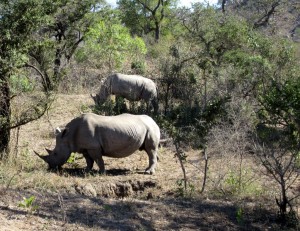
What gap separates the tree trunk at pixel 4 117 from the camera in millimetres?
11023

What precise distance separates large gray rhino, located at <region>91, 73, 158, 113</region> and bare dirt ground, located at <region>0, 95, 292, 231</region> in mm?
4665

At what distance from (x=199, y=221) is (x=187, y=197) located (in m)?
1.54

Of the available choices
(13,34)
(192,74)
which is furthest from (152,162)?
(192,74)

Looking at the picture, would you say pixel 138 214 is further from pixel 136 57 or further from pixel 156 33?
pixel 156 33

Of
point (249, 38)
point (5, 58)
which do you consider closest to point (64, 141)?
point (5, 58)

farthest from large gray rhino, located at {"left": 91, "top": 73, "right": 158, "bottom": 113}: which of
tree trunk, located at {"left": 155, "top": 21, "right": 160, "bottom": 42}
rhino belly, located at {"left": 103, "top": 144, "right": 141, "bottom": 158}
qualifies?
tree trunk, located at {"left": 155, "top": 21, "right": 160, "bottom": 42}

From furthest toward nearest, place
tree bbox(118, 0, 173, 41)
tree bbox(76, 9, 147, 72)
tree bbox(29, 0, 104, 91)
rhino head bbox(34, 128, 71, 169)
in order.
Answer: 1. tree bbox(118, 0, 173, 41)
2. tree bbox(76, 9, 147, 72)
3. tree bbox(29, 0, 104, 91)
4. rhino head bbox(34, 128, 71, 169)

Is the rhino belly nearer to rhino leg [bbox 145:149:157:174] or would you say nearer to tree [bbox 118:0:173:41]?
rhino leg [bbox 145:149:157:174]

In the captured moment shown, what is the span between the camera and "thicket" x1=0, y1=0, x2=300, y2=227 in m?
10.5

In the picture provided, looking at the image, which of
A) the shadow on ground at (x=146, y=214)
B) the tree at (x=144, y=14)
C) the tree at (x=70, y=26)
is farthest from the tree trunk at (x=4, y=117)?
the tree at (x=144, y=14)

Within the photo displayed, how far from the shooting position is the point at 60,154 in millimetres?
11531

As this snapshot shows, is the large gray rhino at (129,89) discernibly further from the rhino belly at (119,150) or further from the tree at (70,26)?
the rhino belly at (119,150)

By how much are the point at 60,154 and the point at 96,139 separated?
2.78ft

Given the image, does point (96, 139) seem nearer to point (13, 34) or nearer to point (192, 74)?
point (13, 34)
